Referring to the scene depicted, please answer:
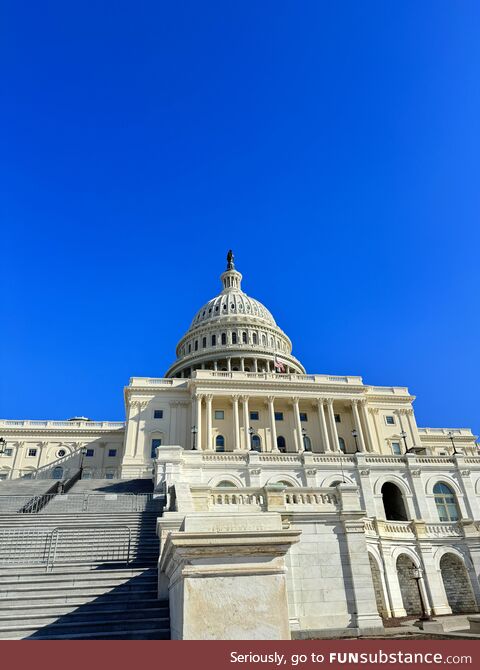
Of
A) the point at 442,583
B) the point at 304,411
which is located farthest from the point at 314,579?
the point at 304,411

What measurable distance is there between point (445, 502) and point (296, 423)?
22.1 meters

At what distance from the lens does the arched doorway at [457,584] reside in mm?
30586

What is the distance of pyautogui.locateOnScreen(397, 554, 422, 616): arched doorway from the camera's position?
28.4 metres

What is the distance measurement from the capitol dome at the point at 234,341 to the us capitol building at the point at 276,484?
0.34 m

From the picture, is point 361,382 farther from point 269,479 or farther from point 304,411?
point 269,479

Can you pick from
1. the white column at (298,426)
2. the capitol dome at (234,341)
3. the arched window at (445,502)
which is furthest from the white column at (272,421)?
the arched window at (445,502)

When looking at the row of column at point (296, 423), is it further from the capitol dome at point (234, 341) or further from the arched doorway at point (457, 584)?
the arched doorway at point (457, 584)

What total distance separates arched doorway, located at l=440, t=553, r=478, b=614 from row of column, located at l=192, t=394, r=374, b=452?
75.5ft

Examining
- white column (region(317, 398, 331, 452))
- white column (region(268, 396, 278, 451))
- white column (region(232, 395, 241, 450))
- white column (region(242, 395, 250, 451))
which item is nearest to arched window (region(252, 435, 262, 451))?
white column (region(242, 395, 250, 451))

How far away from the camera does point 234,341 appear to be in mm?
87062

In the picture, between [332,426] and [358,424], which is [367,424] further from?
[332,426]

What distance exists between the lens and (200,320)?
96438 millimetres

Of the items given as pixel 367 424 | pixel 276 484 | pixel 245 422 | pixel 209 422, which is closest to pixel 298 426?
pixel 245 422

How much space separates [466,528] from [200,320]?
70498mm
